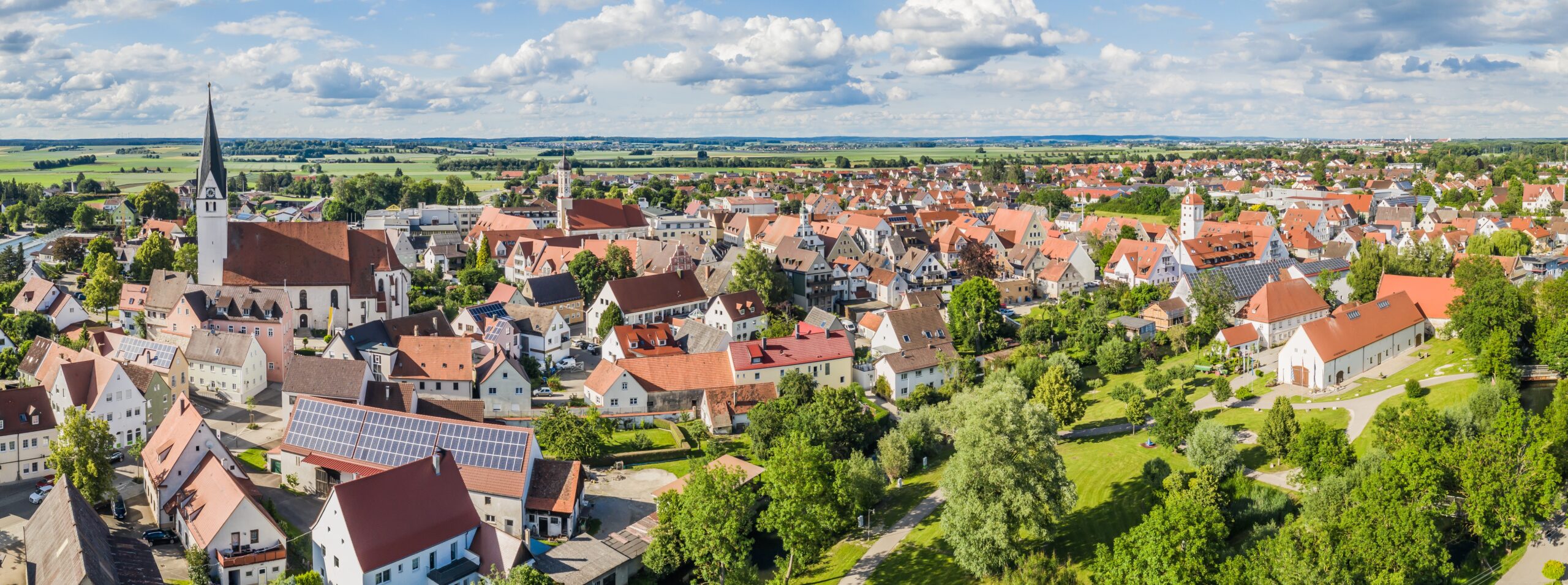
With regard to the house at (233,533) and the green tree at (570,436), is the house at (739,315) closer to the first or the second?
the green tree at (570,436)

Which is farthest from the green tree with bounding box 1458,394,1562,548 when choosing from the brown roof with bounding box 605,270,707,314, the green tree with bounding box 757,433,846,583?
the brown roof with bounding box 605,270,707,314

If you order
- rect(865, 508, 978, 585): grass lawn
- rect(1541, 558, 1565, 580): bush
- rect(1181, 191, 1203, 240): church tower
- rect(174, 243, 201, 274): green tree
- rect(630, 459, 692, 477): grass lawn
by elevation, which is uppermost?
rect(1181, 191, 1203, 240): church tower

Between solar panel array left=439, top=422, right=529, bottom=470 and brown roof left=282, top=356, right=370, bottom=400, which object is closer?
solar panel array left=439, top=422, right=529, bottom=470

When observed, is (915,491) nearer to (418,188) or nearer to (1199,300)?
(1199,300)

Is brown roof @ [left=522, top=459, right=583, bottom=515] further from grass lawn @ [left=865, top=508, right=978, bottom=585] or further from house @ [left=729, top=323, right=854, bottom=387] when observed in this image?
house @ [left=729, top=323, right=854, bottom=387]

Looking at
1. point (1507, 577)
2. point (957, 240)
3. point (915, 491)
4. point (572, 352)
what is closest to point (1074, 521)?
point (915, 491)

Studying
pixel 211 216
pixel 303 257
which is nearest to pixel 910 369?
pixel 303 257

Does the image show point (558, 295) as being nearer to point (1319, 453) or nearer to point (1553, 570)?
point (1319, 453)
